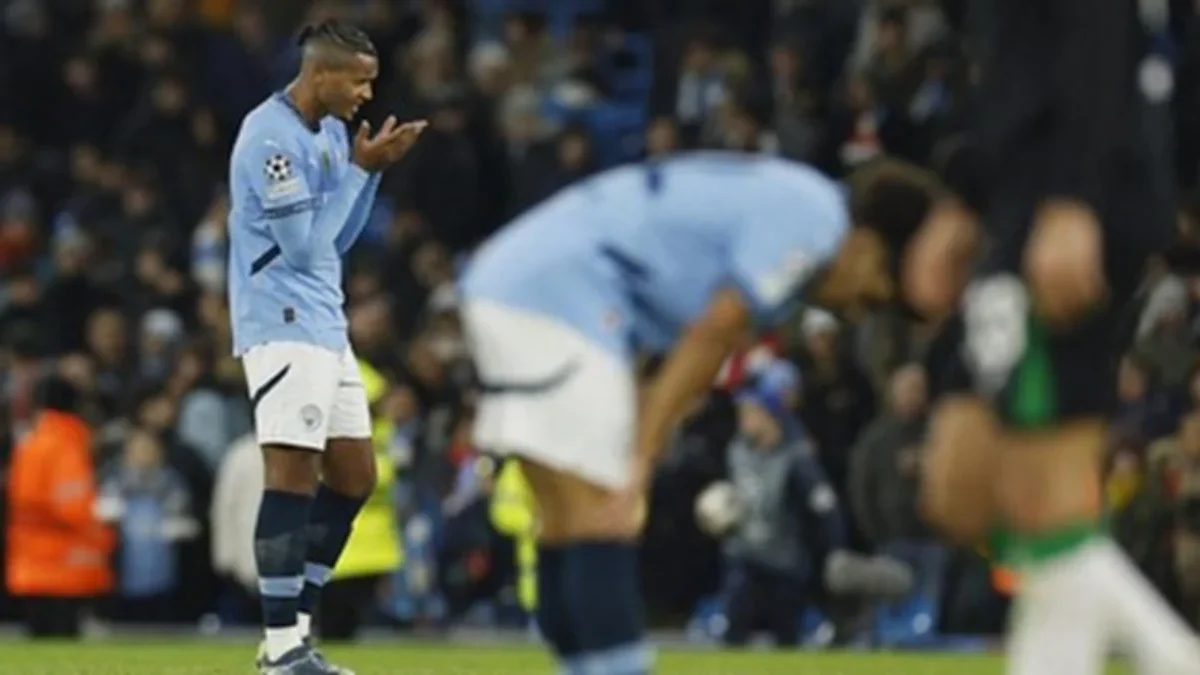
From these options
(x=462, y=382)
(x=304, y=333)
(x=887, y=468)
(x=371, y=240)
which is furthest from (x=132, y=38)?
(x=304, y=333)

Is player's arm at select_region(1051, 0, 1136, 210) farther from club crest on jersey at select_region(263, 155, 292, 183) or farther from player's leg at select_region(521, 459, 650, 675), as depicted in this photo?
club crest on jersey at select_region(263, 155, 292, 183)

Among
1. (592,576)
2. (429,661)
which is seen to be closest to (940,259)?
(592,576)

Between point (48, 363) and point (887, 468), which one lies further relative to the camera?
point (48, 363)

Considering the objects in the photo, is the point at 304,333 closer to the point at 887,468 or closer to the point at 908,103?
the point at 887,468

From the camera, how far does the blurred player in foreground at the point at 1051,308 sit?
9164mm

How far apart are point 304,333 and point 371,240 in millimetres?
14686

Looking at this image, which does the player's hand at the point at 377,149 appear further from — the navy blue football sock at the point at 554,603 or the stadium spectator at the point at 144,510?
the stadium spectator at the point at 144,510

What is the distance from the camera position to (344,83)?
1434 centimetres

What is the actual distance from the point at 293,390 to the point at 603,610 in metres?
4.79

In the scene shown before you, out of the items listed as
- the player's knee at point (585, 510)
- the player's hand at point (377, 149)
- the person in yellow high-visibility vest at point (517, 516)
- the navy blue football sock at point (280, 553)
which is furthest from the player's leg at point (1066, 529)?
the person in yellow high-visibility vest at point (517, 516)

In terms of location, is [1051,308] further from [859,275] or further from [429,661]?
[429,661]

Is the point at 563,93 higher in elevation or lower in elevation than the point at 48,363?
higher

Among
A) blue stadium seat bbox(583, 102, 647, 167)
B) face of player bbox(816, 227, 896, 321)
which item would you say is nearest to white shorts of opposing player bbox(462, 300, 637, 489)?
face of player bbox(816, 227, 896, 321)

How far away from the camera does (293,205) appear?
45.9ft
